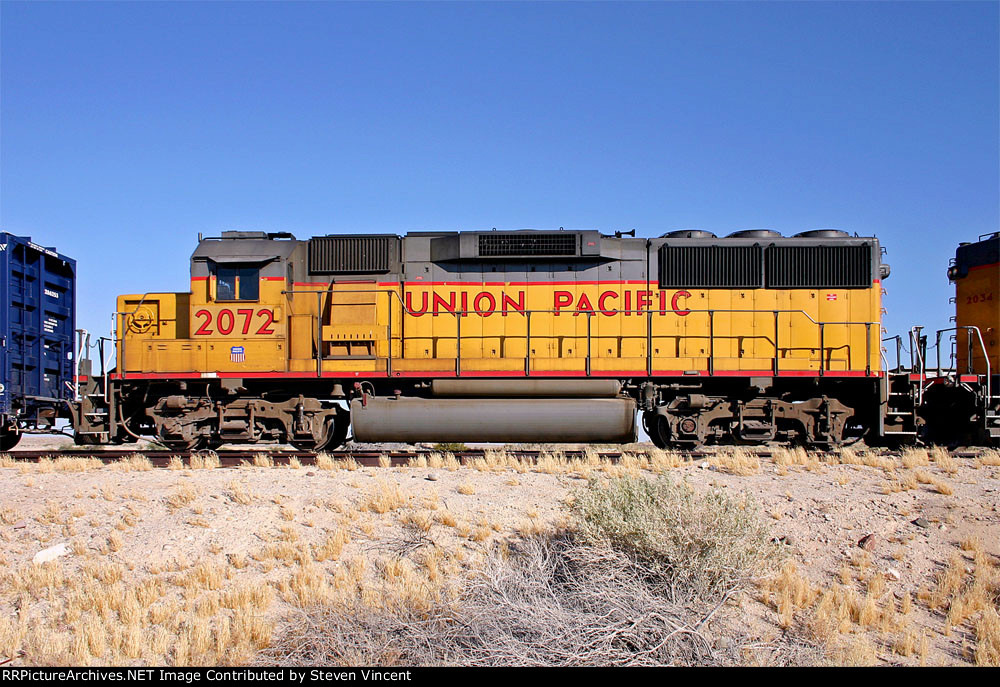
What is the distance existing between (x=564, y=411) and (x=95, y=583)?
7.41 m

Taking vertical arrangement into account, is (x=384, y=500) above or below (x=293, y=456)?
below

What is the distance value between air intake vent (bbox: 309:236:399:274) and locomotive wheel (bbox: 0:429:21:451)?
22.5ft

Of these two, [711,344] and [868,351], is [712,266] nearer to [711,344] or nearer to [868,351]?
[711,344]

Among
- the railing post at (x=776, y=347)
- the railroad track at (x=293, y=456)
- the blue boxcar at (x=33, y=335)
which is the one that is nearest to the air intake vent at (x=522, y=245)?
the railroad track at (x=293, y=456)

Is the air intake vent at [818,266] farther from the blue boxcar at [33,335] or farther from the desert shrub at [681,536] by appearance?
the blue boxcar at [33,335]

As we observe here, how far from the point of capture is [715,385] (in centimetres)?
1341

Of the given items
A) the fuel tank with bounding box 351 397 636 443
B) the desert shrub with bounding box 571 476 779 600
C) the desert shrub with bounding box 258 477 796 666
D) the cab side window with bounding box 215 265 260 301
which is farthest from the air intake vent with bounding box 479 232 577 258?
Result: the desert shrub with bounding box 571 476 779 600

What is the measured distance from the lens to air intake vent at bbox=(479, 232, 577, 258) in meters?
13.6

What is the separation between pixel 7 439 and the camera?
595 inches

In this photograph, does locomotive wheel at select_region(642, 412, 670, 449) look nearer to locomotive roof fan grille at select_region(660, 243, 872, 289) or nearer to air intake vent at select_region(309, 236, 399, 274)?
locomotive roof fan grille at select_region(660, 243, 872, 289)

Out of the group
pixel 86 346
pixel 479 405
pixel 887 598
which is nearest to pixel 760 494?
pixel 887 598

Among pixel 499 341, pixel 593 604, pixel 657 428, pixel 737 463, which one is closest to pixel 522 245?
pixel 499 341

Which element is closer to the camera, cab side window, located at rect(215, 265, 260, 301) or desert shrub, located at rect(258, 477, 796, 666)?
desert shrub, located at rect(258, 477, 796, 666)

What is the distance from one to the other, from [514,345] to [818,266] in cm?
548
